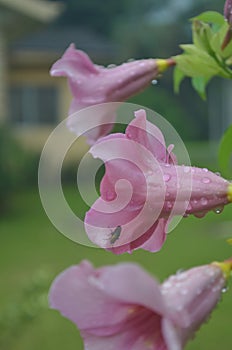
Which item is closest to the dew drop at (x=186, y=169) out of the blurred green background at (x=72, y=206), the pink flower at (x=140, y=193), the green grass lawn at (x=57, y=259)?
the pink flower at (x=140, y=193)

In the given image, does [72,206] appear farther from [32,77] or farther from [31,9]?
[32,77]

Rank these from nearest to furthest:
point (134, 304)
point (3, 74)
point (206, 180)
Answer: point (134, 304) < point (206, 180) < point (3, 74)

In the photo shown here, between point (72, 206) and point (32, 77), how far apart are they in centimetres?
446

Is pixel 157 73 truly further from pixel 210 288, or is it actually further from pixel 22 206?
pixel 22 206

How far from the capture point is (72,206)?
7051 millimetres

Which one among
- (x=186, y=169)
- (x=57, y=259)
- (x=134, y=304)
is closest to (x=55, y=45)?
(x=57, y=259)

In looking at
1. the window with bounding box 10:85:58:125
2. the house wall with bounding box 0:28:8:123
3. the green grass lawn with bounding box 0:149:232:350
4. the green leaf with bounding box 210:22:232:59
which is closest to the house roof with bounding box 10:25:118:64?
the window with bounding box 10:85:58:125

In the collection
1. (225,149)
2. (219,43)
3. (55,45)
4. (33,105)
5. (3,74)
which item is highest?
(219,43)

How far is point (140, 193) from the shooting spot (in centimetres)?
51

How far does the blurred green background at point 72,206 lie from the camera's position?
3.79 meters

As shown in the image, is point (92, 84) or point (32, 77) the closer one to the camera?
point (92, 84)

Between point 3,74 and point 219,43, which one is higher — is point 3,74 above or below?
below

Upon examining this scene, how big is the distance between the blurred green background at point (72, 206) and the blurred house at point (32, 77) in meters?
0.03

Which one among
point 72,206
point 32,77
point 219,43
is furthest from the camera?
point 32,77
